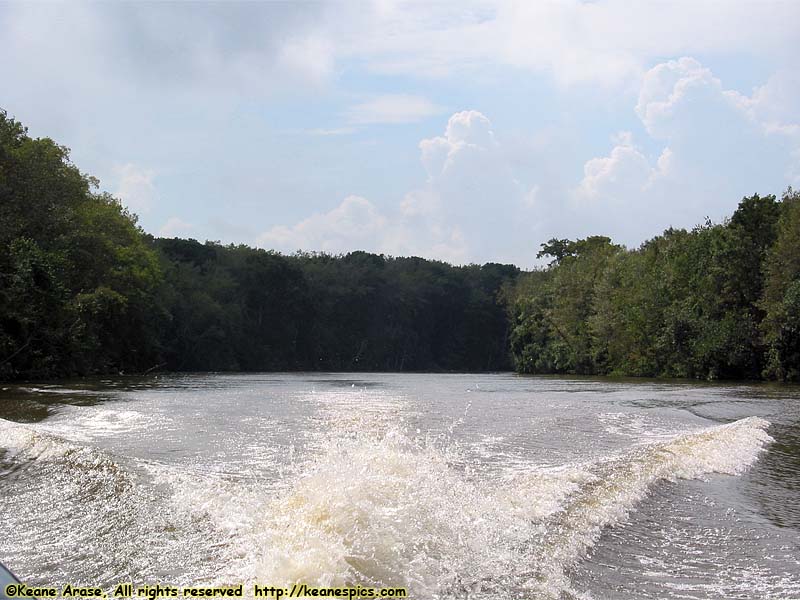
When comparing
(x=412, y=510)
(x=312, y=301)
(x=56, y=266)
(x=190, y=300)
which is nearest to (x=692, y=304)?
(x=56, y=266)

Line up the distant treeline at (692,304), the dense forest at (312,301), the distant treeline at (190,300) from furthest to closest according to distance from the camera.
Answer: the distant treeline at (692,304) → the dense forest at (312,301) → the distant treeline at (190,300)

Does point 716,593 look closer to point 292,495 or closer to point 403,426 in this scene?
point 292,495

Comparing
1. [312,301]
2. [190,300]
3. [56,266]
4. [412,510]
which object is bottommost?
[412,510]

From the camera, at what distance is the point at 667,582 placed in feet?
22.1

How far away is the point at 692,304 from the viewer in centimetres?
5488

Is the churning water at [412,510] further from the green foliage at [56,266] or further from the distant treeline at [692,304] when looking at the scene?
the distant treeline at [692,304]

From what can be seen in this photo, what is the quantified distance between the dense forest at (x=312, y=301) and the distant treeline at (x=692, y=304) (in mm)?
113

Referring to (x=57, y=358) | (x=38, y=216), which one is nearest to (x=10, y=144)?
(x=38, y=216)

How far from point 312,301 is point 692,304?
57879mm

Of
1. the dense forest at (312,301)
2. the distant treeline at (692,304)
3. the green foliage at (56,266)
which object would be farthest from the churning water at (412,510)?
the distant treeline at (692,304)

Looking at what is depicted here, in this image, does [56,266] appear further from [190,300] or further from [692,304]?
[190,300]

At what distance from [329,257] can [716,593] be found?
118336 millimetres

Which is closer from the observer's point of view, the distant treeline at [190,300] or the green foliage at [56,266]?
the green foliage at [56,266]

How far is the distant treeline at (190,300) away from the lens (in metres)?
38.6
